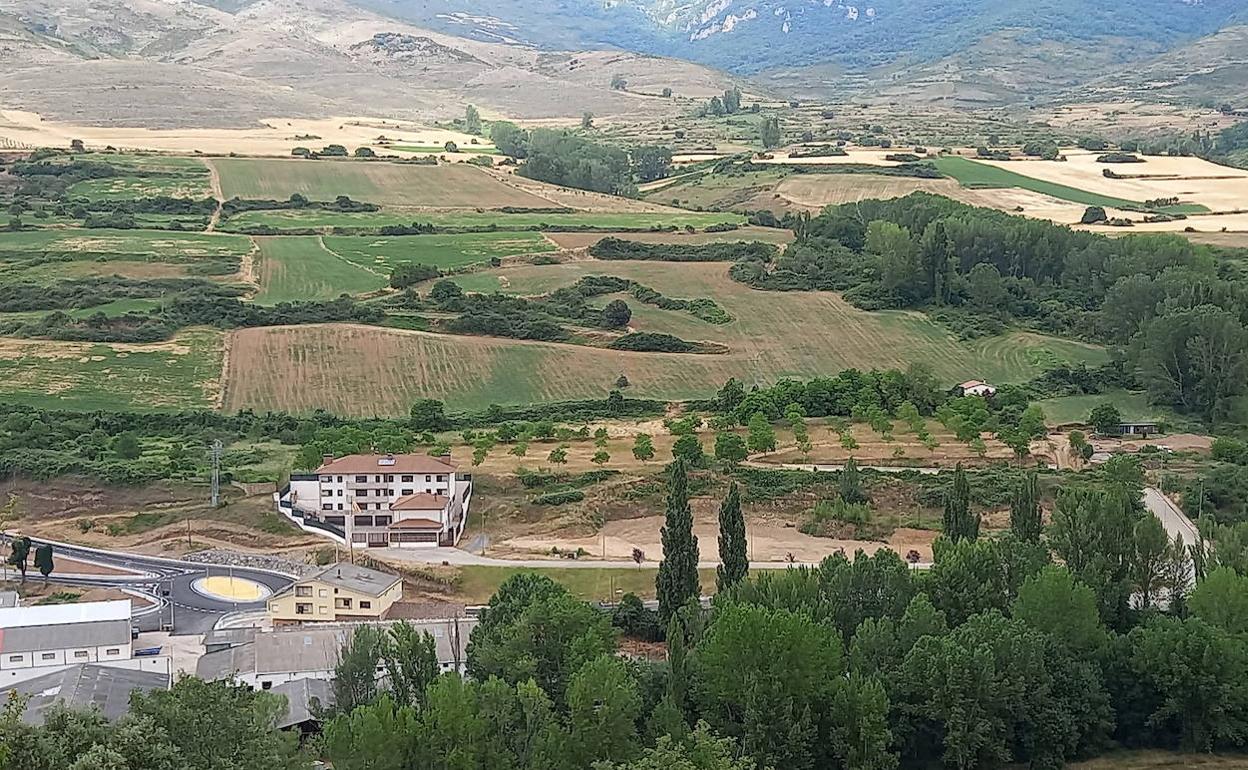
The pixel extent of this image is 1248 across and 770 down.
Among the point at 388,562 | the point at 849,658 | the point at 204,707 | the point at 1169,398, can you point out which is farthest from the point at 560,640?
the point at 1169,398

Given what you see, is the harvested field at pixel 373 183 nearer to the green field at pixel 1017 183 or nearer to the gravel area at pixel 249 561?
the green field at pixel 1017 183

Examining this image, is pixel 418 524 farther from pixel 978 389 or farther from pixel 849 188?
pixel 849 188

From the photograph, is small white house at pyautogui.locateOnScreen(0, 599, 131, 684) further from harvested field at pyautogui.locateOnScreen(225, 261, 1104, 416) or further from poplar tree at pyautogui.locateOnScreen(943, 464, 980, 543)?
harvested field at pyautogui.locateOnScreen(225, 261, 1104, 416)

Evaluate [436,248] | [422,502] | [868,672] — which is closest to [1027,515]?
[868,672]

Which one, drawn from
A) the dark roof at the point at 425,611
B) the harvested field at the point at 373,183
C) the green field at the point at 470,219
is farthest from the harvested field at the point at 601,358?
the harvested field at the point at 373,183

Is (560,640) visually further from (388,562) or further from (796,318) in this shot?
(796,318)

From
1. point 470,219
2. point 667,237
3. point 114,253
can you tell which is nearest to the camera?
point 114,253
